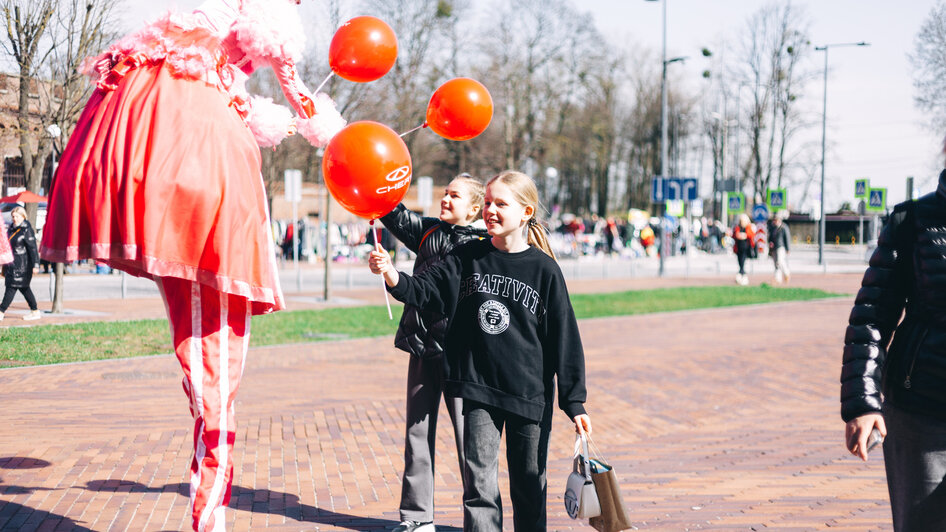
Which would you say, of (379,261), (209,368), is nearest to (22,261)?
(209,368)

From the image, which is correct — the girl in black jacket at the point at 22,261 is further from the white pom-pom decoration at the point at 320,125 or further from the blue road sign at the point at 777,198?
the blue road sign at the point at 777,198

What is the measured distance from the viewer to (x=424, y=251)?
3.97 metres

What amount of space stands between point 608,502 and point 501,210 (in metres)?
1.14

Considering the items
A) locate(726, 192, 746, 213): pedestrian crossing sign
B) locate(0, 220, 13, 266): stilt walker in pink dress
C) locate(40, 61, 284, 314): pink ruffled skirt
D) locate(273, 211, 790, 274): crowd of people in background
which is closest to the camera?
locate(40, 61, 284, 314): pink ruffled skirt

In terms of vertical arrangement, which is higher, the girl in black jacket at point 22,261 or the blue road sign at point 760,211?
the blue road sign at point 760,211

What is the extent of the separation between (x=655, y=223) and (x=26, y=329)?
1421 inches

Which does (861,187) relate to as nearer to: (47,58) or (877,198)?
(877,198)

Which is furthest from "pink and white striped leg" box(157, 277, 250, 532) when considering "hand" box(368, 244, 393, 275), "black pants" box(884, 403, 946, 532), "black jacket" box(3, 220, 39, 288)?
"black jacket" box(3, 220, 39, 288)

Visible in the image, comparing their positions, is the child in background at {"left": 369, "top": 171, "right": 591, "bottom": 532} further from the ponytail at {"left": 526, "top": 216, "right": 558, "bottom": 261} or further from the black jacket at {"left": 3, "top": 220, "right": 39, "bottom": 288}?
the black jacket at {"left": 3, "top": 220, "right": 39, "bottom": 288}

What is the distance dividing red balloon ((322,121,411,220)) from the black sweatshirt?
1.09 feet

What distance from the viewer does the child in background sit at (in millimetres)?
3303

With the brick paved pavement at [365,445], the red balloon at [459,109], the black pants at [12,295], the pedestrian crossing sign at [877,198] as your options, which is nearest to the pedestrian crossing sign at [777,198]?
the pedestrian crossing sign at [877,198]

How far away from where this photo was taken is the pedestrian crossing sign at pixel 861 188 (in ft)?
98.7

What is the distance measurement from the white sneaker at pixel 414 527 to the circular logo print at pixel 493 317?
3.46ft
